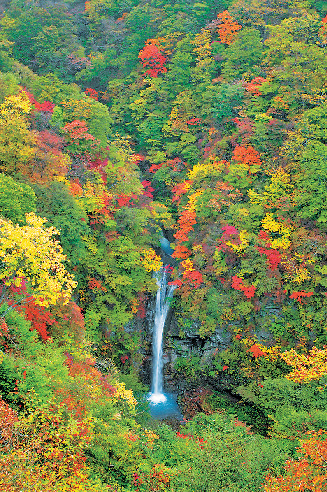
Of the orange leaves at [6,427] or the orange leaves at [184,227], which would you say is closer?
the orange leaves at [6,427]

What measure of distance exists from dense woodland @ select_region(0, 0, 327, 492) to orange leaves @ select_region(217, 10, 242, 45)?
12 cm

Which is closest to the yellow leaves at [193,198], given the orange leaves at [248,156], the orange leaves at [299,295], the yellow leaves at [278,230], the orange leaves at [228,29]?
the orange leaves at [248,156]

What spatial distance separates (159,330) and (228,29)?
2525 centimetres

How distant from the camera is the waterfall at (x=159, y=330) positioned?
79.5 ft

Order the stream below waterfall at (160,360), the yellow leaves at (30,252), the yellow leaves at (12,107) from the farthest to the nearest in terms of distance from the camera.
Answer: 1. the stream below waterfall at (160,360)
2. the yellow leaves at (12,107)
3. the yellow leaves at (30,252)

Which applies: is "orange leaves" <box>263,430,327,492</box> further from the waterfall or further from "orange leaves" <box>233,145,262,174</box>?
"orange leaves" <box>233,145,262,174</box>

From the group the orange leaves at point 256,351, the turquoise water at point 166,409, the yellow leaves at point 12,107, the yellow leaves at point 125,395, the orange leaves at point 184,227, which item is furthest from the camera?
the orange leaves at point 184,227

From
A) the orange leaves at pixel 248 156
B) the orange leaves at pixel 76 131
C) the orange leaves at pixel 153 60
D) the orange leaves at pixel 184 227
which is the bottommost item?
the orange leaves at pixel 184 227

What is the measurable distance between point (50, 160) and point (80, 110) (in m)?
7.12

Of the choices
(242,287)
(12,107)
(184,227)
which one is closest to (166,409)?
(242,287)

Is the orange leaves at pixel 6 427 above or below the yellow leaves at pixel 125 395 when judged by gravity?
above

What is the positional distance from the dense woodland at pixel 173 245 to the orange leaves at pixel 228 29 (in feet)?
0.39

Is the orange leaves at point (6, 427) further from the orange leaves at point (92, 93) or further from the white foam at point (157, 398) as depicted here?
the orange leaves at point (92, 93)

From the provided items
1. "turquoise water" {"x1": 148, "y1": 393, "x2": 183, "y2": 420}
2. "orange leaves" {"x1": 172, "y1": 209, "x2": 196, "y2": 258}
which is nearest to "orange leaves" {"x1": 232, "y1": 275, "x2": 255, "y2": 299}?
"orange leaves" {"x1": 172, "y1": 209, "x2": 196, "y2": 258}
